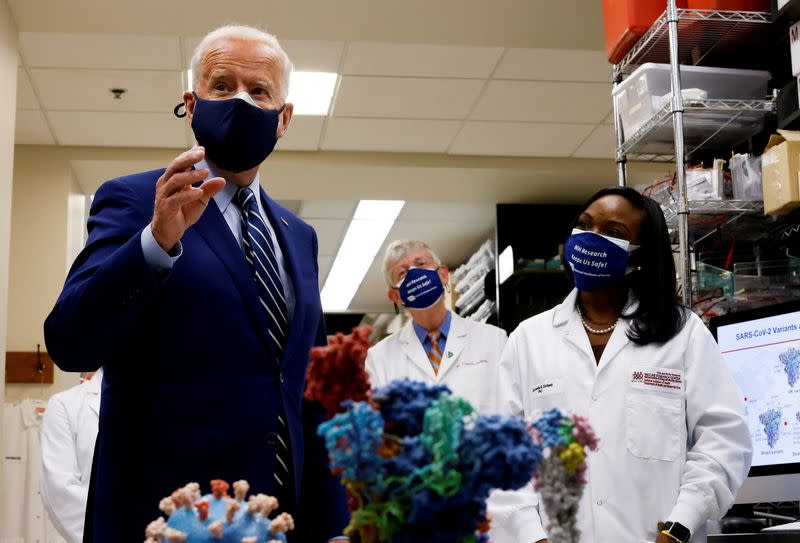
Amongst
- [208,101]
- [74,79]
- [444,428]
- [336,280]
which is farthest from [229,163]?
[336,280]

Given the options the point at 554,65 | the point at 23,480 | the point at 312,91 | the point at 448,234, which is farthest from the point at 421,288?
the point at 448,234

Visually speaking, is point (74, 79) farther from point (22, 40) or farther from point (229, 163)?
point (229, 163)

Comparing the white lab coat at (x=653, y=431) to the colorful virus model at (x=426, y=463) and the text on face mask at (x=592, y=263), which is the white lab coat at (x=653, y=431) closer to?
the text on face mask at (x=592, y=263)

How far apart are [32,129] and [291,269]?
17.3ft

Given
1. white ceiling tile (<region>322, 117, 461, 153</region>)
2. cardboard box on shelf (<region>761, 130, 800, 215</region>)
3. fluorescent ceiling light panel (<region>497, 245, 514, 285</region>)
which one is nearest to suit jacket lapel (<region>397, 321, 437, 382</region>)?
cardboard box on shelf (<region>761, 130, 800, 215</region>)

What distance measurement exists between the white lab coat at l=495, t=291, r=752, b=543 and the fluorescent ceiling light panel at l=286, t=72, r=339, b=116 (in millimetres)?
3701

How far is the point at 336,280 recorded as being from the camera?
33.1 feet

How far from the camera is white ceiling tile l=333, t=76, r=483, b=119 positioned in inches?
227

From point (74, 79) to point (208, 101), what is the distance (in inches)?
174

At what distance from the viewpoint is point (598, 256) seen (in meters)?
2.23

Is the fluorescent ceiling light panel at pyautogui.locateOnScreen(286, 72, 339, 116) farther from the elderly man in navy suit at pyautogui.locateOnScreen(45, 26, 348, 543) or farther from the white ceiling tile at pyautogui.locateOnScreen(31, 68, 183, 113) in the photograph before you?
the elderly man in navy suit at pyautogui.locateOnScreen(45, 26, 348, 543)

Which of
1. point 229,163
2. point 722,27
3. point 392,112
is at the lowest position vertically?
point 229,163

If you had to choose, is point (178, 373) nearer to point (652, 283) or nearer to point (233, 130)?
point (233, 130)

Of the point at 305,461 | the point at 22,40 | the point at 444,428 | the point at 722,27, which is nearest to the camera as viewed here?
the point at 444,428
